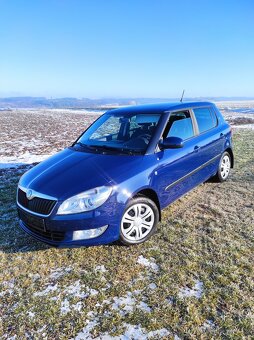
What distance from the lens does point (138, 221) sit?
12.0 feet

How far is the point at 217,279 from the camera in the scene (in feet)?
9.84

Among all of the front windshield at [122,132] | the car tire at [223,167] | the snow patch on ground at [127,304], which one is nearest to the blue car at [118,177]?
the front windshield at [122,132]

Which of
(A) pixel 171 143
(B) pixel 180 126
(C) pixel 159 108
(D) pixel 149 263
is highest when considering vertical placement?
(C) pixel 159 108

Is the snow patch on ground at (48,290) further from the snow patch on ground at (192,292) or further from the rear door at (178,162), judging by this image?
the rear door at (178,162)

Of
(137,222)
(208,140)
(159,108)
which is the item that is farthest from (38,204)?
(208,140)

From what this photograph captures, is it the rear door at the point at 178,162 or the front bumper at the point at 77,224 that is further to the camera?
the rear door at the point at 178,162

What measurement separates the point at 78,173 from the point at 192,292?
192cm

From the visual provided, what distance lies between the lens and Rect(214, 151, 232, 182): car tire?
5.95 metres

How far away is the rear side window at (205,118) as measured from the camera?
5.08 meters

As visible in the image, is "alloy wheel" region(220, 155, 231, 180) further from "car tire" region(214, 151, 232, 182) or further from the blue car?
the blue car

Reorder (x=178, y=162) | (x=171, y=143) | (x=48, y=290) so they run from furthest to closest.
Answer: (x=178, y=162) → (x=171, y=143) → (x=48, y=290)

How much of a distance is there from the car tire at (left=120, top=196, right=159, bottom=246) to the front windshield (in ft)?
2.51

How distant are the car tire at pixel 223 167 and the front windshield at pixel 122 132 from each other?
2.36m

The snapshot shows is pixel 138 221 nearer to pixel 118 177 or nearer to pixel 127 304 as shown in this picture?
pixel 118 177
